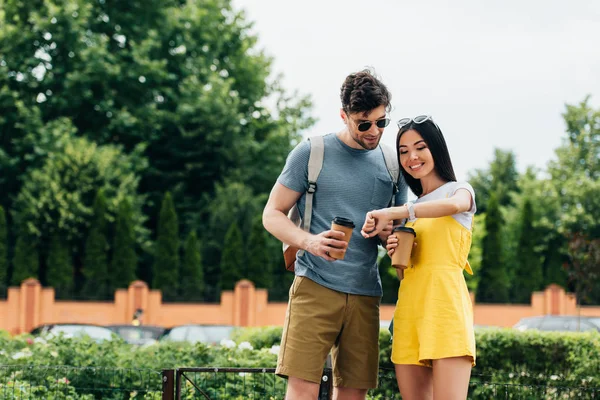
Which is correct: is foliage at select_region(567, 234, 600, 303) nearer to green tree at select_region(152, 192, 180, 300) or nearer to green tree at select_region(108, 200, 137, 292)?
green tree at select_region(152, 192, 180, 300)

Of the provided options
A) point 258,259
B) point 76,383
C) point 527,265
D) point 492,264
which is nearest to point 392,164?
point 76,383

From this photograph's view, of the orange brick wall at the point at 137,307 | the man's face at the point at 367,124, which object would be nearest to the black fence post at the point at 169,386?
the man's face at the point at 367,124

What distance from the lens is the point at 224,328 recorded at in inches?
870

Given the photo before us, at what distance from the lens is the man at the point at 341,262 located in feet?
14.4

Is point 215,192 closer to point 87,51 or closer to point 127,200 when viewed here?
point 127,200

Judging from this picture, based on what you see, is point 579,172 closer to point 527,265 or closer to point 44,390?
point 527,265

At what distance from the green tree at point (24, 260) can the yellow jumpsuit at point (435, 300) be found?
2914 cm

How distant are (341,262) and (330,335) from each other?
349 mm

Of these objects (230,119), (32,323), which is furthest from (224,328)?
(230,119)

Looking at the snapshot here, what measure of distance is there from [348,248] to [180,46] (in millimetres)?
32246

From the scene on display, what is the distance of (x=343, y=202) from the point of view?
178 inches

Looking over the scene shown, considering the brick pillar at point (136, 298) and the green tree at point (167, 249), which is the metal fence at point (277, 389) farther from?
the green tree at point (167, 249)

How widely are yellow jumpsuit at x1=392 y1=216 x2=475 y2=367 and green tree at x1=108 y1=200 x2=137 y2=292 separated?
93.6 ft

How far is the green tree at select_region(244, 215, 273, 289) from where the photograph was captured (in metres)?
33.8
